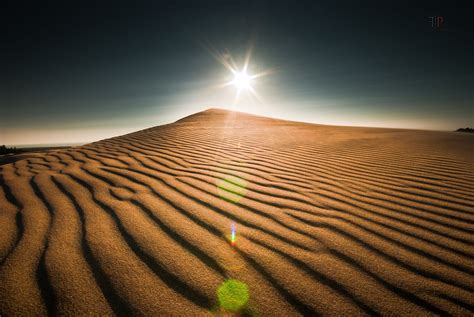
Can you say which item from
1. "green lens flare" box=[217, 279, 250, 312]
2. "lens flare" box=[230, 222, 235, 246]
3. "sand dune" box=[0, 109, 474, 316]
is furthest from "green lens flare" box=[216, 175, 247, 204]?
"green lens flare" box=[217, 279, 250, 312]

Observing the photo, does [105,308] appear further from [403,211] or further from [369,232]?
[403,211]

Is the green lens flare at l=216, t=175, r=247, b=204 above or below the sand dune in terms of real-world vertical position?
above

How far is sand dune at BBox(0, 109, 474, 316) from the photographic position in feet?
3.31

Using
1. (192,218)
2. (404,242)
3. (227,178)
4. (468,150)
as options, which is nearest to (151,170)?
(227,178)

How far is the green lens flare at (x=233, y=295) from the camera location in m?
0.98

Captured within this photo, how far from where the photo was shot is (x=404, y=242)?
4.78ft

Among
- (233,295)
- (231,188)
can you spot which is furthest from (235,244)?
(231,188)

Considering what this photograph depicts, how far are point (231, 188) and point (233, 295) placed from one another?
4.29 feet

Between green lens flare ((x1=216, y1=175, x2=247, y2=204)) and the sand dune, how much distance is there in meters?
0.02

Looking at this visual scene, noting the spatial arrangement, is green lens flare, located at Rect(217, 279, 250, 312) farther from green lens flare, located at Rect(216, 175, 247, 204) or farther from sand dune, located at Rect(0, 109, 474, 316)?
green lens flare, located at Rect(216, 175, 247, 204)

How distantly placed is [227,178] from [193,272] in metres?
1.52

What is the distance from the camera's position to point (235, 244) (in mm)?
1380

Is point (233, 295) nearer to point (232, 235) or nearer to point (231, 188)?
point (232, 235)

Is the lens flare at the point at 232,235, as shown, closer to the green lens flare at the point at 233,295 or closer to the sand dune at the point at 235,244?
the sand dune at the point at 235,244
